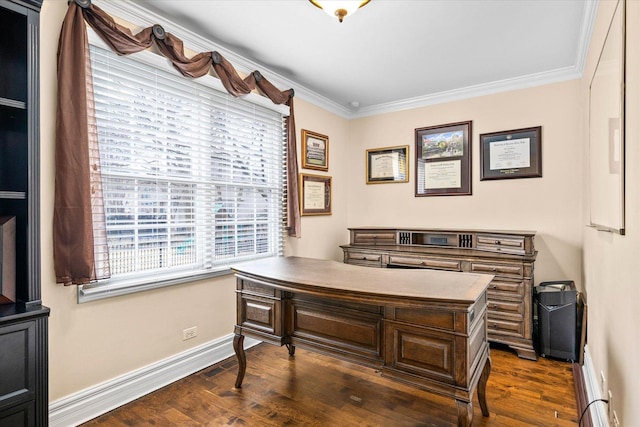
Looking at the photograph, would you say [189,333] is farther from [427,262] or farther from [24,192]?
[427,262]

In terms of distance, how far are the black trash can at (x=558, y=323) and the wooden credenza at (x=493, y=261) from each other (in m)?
0.10

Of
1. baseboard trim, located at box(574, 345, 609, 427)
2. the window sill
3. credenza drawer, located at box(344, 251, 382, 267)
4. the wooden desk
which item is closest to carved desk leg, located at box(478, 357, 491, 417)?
the wooden desk

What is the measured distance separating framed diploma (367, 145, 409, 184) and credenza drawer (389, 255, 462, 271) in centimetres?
115

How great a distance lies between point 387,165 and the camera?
14.5 feet

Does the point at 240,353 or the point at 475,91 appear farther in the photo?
the point at 475,91

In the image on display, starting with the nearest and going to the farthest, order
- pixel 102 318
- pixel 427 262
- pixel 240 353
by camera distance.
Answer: pixel 102 318 < pixel 240 353 < pixel 427 262

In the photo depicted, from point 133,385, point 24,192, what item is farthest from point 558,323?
point 24,192

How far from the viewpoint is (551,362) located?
9.60 feet

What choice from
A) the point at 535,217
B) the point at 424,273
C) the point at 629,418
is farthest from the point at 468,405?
the point at 535,217

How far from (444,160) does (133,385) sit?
367cm

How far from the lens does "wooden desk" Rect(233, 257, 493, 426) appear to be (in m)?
1.59

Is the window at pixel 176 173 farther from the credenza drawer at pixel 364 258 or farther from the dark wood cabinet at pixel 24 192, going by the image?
the credenza drawer at pixel 364 258

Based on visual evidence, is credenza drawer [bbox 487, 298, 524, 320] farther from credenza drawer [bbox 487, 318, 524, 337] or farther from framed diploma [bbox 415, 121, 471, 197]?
framed diploma [bbox 415, 121, 471, 197]

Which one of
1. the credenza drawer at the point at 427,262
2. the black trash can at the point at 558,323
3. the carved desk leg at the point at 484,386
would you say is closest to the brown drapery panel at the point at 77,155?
the carved desk leg at the point at 484,386
